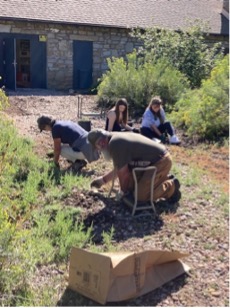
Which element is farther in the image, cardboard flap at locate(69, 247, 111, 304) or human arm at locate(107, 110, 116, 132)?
human arm at locate(107, 110, 116, 132)

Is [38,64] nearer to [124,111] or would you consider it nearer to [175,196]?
[124,111]

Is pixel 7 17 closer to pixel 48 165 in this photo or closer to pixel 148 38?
pixel 148 38

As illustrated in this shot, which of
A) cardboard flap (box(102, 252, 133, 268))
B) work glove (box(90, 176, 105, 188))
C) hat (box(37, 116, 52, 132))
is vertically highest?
hat (box(37, 116, 52, 132))

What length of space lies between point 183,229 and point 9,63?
14581 millimetres

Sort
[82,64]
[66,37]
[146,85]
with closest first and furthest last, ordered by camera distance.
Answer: [146,85]
[66,37]
[82,64]

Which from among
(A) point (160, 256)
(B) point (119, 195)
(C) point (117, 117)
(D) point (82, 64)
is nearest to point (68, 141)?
(C) point (117, 117)

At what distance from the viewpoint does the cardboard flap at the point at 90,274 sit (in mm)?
4121

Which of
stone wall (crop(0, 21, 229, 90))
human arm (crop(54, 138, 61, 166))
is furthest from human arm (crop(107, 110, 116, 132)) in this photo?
stone wall (crop(0, 21, 229, 90))

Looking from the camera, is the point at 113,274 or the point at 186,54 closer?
the point at 113,274

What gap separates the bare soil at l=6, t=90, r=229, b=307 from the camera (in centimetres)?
434

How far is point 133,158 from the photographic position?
18.8 ft

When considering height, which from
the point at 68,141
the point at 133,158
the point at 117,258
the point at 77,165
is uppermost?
the point at 133,158

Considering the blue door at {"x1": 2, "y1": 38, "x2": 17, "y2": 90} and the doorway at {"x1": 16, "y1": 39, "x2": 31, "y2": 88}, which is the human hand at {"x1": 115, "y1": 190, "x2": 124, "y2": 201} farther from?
the doorway at {"x1": 16, "y1": 39, "x2": 31, "y2": 88}

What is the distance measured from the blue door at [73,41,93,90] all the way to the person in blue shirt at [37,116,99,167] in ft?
40.4
